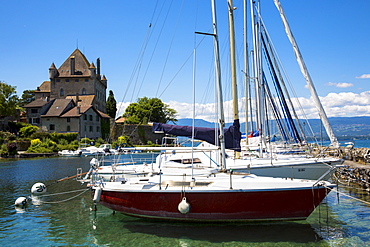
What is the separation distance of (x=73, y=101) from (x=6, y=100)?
1291cm

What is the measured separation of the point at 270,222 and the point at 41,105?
64.2m

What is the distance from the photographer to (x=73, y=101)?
225ft

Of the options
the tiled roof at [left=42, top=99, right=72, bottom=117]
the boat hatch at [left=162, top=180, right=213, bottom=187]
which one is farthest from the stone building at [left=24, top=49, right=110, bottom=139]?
the boat hatch at [left=162, top=180, right=213, bottom=187]

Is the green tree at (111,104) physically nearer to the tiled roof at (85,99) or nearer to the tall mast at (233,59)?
the tiled roof at (85,99)

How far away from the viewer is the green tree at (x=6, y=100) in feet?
200

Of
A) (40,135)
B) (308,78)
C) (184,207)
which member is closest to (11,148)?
(40,135)

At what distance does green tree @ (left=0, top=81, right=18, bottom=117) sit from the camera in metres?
60.8

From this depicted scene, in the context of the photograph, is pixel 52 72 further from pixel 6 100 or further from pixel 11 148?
pixel 11 148

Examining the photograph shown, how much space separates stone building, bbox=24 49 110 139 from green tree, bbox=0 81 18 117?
3126 millimetres

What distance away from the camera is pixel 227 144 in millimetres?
15102

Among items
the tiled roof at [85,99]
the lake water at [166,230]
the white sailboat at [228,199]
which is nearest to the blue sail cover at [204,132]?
the white sailboat at [228,199]

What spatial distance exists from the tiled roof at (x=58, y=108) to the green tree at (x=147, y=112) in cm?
1588

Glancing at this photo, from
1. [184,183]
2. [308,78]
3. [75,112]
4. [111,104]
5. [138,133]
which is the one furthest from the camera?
[111,104]

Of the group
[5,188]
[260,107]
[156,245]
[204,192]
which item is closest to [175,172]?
[204,192]
